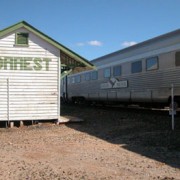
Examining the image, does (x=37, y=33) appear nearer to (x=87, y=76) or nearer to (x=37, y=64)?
(x=37, y=64)

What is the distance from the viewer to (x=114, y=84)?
2330 centimetres

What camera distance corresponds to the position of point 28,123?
53.8 ft

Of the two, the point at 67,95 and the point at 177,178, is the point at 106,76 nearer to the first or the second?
the point at 67,95

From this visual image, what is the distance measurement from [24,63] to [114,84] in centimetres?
853

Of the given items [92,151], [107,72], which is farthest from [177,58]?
[107,72]

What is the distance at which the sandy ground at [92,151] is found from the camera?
7.81m

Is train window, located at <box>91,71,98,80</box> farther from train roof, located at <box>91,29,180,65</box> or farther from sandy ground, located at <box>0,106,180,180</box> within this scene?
sandy ground, located at <box>0,106,180,180</box>

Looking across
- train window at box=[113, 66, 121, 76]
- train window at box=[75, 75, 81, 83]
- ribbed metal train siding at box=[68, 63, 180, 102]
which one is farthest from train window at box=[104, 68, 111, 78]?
train window at box=[75, 75, 81, 83]

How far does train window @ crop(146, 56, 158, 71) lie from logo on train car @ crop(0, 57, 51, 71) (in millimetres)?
5203

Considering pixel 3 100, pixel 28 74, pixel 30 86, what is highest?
pixel 28 74

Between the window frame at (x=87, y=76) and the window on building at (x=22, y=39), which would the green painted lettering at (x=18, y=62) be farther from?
the window frame at (x=87, y=76)

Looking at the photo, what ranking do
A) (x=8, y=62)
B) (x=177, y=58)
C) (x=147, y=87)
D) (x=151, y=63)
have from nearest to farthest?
1. (x=8, y=62)
2. (x=177, y=58)
3. (x=151, y=63)
4. (x=147, y=87)

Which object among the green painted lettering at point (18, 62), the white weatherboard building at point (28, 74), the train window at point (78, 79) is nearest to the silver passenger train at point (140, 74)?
the train window at point (78, 79)

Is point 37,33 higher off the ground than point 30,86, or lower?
higher
